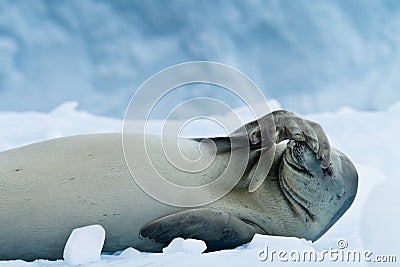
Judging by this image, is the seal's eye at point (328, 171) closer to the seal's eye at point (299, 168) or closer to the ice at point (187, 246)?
the seal's eye at point (299, 168)

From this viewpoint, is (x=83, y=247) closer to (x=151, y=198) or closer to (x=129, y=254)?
(x=129, y=254)

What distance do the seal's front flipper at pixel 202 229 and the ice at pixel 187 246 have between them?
4.3 inches

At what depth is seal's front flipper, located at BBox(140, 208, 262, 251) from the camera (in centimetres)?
181

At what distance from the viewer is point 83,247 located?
1.65m

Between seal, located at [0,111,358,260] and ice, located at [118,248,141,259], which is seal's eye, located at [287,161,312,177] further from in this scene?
ice, located at [118,248,141,259]

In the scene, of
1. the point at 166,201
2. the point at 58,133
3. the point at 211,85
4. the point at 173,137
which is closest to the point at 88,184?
the point at 166,201

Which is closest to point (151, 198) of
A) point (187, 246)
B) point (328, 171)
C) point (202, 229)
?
point (202, 229)

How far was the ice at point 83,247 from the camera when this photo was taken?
5.34ft

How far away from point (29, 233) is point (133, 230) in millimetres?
348

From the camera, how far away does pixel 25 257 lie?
189 centimetres

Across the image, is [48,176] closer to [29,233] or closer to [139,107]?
[29,233]
